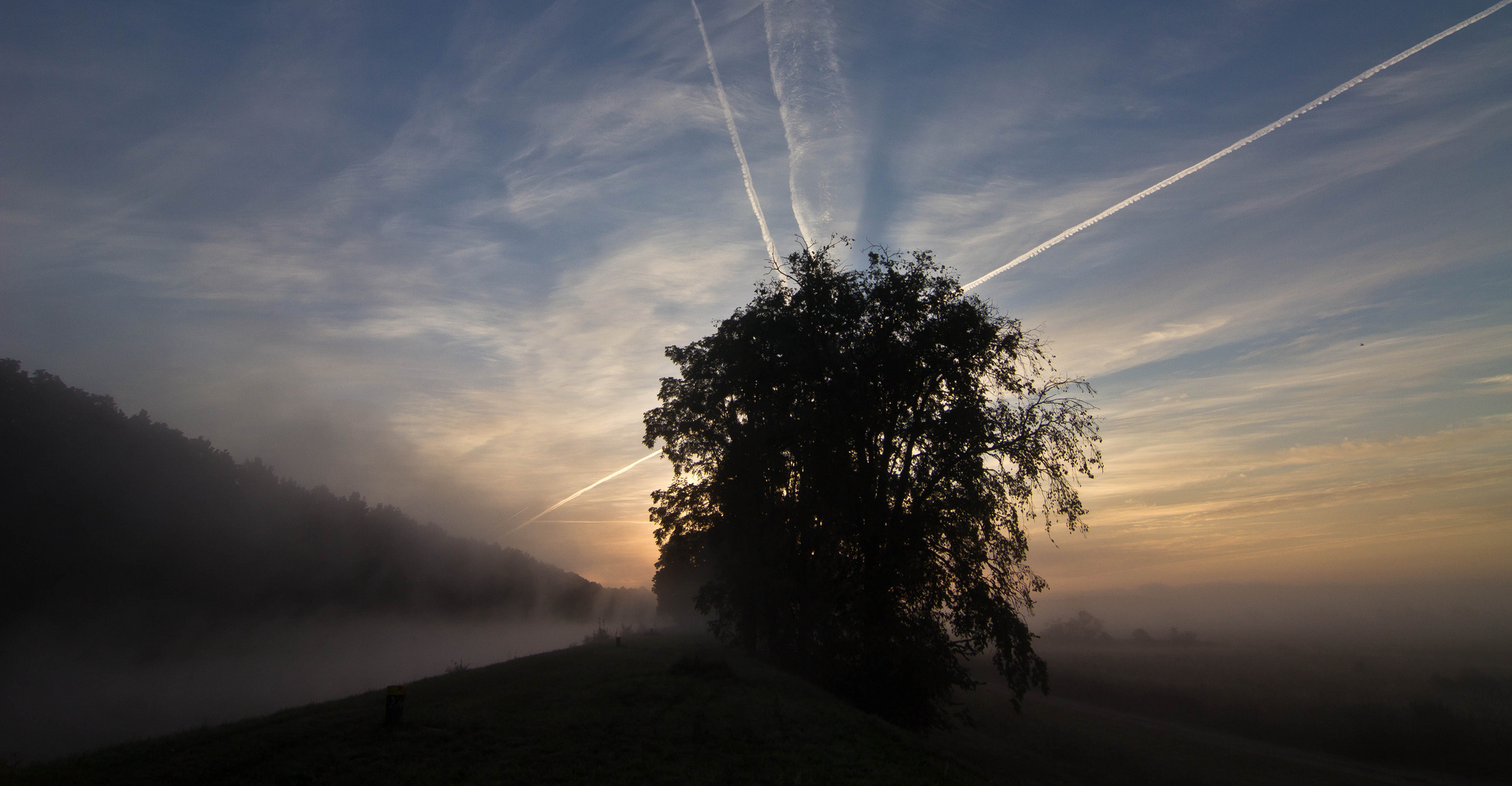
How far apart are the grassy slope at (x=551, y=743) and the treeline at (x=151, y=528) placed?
4679 centimetres

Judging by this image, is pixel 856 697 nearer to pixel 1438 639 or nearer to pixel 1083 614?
pixel 1438 639

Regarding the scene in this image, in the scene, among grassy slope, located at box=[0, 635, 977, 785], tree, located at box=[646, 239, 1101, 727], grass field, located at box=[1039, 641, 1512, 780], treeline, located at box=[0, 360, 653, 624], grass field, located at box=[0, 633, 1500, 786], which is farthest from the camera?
treeline, located at box=[0, 360, 653, 624]

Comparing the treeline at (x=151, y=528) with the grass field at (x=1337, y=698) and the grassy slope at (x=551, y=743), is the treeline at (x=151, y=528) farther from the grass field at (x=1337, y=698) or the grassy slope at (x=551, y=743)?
the grass field at (x=1337, y=698)

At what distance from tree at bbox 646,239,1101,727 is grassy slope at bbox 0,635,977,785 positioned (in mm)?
4121

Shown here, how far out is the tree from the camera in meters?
21.8

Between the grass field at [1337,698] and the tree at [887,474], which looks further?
the grass field at [1337,698]

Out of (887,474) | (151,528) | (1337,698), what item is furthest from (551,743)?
(151,528)

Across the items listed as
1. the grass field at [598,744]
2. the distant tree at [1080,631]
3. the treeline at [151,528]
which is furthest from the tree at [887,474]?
the distant tree at [1080,631]

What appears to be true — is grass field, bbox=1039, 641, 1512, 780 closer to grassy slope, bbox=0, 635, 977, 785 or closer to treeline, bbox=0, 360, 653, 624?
grassy slope, bbox=0, 635, 977, 785

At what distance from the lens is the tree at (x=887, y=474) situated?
71.6 ft

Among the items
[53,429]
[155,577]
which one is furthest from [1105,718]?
[53,429]

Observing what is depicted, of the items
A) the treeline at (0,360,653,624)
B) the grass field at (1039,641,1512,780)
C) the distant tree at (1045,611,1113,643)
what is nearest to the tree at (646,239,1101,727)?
the grass field at (1039,641,1512,780)

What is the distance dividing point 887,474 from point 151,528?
64.0m

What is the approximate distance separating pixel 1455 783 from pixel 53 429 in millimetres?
88100
